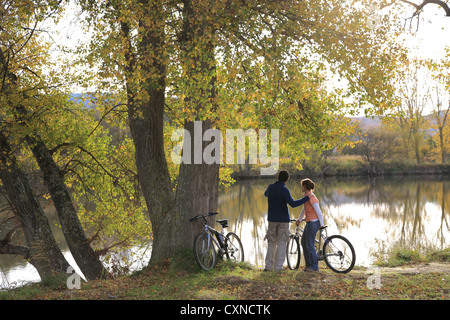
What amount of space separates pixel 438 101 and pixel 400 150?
7710mm

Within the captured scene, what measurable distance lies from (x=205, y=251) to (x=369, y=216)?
747 inches

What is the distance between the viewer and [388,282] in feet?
23.5

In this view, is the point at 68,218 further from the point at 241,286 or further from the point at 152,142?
the point at 241,286

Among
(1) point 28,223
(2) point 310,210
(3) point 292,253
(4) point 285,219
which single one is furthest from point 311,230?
(1) point 28,223

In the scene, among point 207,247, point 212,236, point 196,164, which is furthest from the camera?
point 196,164

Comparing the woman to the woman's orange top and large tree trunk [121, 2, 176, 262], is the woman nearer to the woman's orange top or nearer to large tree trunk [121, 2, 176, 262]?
the woman's orange top

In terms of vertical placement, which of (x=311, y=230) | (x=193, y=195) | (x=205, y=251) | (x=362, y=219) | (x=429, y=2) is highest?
(x=429, y=2)

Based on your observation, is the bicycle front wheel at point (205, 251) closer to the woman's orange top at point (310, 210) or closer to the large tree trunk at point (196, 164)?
the large tree trunk at point (196, 164)

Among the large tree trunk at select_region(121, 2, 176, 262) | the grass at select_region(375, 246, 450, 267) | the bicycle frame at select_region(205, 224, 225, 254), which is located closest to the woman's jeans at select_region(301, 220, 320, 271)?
the bicycle frame at select_region(205, 224, 225, 254)

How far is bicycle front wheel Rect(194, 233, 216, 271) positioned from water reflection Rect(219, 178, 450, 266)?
6.51 m

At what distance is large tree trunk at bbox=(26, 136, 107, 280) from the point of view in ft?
38.8

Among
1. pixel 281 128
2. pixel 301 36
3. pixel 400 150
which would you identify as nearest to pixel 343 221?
pixel 281 128

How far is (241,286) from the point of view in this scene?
6.99m
